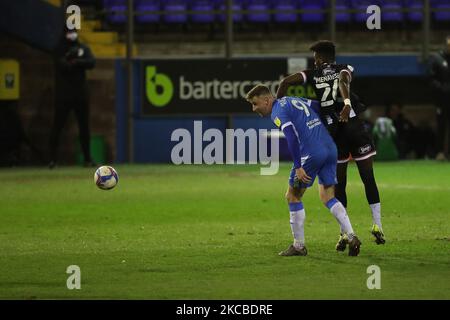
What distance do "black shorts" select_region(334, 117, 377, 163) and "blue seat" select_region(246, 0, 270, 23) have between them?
18114mm

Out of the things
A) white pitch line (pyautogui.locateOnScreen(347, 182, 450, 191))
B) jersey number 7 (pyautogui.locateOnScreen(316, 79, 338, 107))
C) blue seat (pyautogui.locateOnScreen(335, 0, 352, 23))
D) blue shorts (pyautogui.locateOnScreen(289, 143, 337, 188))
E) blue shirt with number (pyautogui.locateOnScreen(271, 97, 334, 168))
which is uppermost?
blue seat (pyautogui.locateOnScreen(335, 0, 352, 23))

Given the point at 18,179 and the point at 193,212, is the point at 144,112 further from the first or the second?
the point at 193,212

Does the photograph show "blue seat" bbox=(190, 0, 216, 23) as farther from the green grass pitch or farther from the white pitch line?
the white pitch line

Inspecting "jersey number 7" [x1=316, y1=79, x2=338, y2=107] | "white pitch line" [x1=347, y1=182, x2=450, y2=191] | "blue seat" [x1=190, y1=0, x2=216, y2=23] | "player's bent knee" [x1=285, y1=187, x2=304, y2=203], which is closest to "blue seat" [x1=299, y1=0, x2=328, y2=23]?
"blue seat" [x1=190, y1=0, x2=216, y2=23]

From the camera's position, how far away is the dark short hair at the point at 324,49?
1219 cm

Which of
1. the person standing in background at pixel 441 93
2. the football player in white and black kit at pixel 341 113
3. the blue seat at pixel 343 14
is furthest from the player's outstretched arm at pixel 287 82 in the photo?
the blue seat at pixel 343 14

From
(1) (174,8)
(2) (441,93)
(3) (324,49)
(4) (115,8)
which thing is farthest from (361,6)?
(3) (324,49)

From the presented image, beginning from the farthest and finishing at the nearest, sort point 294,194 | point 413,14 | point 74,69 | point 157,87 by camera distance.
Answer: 1. point 413,14
2. point 157,87
3. point 74,69
4. point 294,194

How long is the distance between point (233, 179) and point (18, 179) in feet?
12.6

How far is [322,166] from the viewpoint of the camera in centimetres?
1169

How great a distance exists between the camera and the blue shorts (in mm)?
11617

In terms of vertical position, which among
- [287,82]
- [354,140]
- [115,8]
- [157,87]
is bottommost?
[354,140]

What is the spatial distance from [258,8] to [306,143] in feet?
63.9

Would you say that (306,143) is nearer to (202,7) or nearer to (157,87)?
(157,87)
